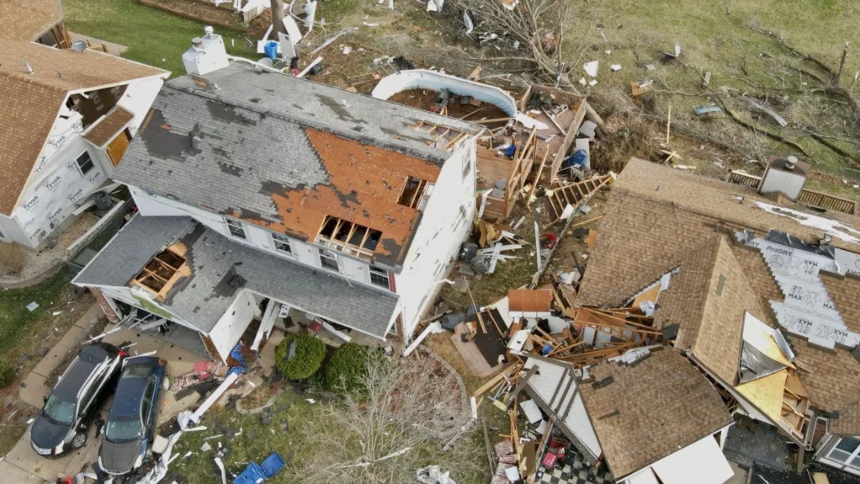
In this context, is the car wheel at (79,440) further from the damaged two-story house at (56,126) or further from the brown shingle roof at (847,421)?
the brown shingle roof at (847,421)

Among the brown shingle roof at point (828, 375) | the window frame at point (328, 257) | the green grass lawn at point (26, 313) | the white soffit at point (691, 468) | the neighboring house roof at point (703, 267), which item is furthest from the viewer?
the green grass lawn at point (26, 313)

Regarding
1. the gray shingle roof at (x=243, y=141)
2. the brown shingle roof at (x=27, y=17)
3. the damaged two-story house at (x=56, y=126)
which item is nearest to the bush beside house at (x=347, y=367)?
the gray shingle roof at (x=243, y=141)

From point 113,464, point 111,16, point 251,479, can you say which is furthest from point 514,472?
point 111,16

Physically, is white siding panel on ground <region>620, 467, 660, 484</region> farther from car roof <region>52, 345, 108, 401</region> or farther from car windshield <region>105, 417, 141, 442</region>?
car roof <region>52, 345, 108, 401</region>

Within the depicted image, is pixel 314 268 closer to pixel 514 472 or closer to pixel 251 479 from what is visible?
pixel 251 479

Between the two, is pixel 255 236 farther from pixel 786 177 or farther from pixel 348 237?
pixel 786 177
